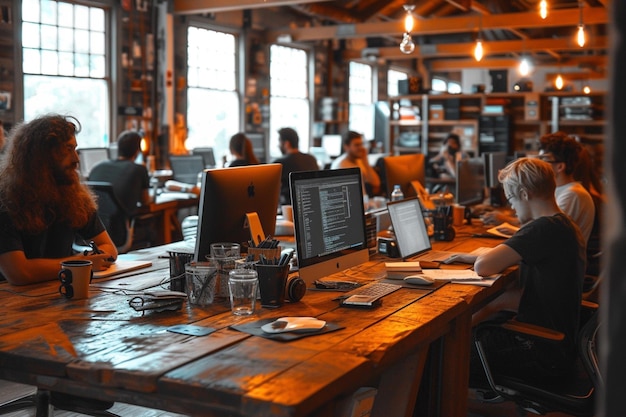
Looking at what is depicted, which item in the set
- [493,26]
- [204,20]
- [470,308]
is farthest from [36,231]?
[493,26]

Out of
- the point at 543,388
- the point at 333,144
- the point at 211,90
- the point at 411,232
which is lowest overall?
the point at 543,388

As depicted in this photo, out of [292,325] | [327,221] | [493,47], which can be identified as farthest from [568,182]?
[493,47]

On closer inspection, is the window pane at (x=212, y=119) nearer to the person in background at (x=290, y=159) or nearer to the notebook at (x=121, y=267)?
the person in background at (x=290, y=159)

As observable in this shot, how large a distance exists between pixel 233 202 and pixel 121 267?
0.67 metres

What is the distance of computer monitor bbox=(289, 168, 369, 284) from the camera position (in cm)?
285

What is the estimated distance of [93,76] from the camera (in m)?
9.02

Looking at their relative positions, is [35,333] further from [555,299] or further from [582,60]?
[582,60]

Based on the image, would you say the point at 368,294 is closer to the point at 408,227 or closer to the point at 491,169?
the point at 408,227

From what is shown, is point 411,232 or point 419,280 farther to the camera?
point 411,232

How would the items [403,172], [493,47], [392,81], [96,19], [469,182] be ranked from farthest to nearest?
[392,81], [493,47], [96,19], [469,182], [403,172]

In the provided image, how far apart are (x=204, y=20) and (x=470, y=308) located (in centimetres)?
849

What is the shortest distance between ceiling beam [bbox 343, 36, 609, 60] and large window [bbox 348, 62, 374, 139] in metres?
0.94

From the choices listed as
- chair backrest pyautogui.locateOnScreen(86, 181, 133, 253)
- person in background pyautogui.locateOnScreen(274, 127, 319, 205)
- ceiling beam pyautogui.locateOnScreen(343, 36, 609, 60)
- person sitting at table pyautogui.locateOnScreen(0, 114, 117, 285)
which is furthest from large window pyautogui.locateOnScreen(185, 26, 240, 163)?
person sitting at table pyautogui.locateOnScreen(0, 114, 117, 285)

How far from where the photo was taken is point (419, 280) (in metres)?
3.13
